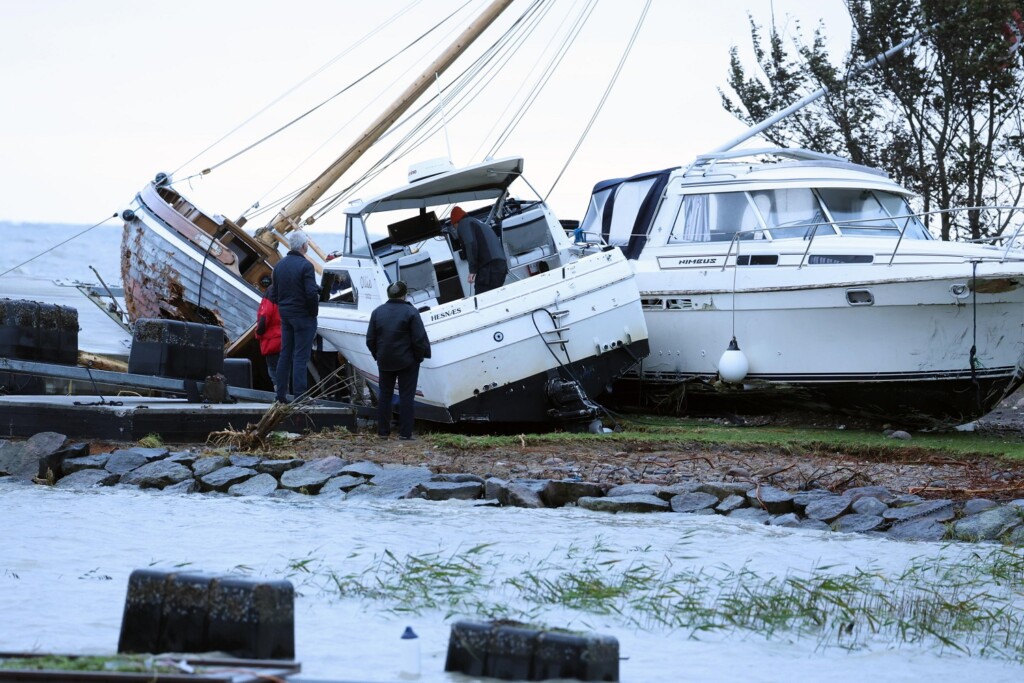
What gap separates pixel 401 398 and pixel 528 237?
3.67 m

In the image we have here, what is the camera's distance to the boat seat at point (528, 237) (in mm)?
17391

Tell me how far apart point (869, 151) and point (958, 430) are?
382 inches

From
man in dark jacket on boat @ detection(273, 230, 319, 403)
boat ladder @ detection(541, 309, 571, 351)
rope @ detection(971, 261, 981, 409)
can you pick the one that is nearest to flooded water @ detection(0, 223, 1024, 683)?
man in dark jacket on boat @ detection(273, 230, 319, 403)

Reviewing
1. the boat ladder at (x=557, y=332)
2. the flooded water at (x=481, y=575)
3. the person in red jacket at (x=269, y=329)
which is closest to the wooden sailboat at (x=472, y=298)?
the boat ladder at (x=557, y=332)

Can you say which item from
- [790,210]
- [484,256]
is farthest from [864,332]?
[484,256]

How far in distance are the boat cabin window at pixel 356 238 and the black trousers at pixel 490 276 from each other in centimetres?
152

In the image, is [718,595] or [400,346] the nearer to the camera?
[718,595]

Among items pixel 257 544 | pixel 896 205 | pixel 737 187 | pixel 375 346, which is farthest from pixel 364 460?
pixel 896 205

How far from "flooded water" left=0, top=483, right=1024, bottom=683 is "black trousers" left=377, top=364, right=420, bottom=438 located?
11.0 ft

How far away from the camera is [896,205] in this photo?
1756cm

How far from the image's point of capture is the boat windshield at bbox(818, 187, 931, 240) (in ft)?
55.4

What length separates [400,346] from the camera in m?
14.3

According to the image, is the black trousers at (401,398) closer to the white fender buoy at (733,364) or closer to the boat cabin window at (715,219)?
the white fender buoy at (733,364)

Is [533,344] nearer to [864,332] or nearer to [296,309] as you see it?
[296,309]
